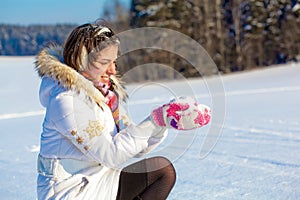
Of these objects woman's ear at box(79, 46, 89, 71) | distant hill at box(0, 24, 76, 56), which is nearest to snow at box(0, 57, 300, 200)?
woman's ear at box(79, 46, 89, 71)

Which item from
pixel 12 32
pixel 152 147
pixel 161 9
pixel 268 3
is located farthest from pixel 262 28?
pixel 12 32

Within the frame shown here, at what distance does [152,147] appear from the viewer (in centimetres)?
135

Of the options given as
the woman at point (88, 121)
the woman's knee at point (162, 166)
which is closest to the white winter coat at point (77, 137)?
the woman at point (88, 121)

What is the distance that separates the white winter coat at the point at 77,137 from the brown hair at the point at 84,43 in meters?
0.04

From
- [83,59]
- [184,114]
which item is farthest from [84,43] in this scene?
[184,114]

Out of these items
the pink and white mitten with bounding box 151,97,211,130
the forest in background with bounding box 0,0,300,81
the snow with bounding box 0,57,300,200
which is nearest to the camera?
the pink and white mitten with bounding box 151,97,211,130

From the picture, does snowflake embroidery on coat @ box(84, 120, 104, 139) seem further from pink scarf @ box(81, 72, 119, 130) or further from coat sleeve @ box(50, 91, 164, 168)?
pink scarf @ box(81, 72, 119, 130)

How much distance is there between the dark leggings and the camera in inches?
63.7

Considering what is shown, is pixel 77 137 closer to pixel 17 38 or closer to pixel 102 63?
pixel 102 63

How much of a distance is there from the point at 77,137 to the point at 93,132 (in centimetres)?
5

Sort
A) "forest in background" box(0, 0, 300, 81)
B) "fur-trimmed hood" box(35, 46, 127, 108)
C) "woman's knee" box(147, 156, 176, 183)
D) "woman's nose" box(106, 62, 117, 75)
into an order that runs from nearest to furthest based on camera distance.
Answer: "fur-trimmed hood" box(35, 46, 127, 108), "woman's nose" box(106, 62, 117, 75), "woman's knee" box(147, 156, 176, 183), "forest in background" box(0, 0, 300, 81)

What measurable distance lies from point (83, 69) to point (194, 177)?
1.63m

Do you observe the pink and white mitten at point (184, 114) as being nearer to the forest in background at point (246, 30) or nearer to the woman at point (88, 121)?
the woman at point (88, 121)

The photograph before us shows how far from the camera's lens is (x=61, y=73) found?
125 cm
